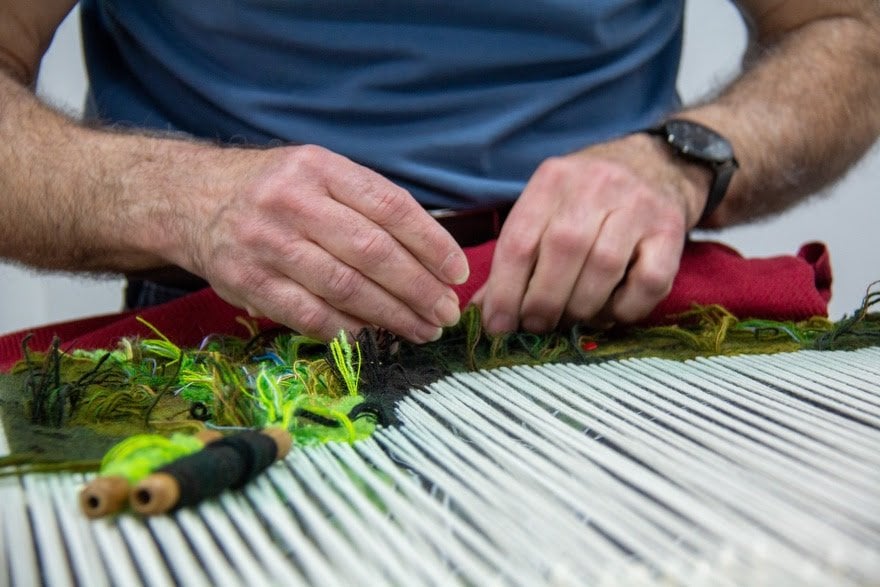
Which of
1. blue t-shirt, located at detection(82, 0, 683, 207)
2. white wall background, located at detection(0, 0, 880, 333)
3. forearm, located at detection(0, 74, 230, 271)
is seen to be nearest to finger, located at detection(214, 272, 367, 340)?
forearm, located at detection(0, 74, 230, 271)

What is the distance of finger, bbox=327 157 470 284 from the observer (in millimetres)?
562

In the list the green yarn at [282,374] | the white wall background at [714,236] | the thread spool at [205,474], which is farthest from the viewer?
the white wall background at [714,236]

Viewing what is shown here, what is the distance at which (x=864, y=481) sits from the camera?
36 centimetres

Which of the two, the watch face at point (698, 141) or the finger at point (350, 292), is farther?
the watch face at point (698, 141)

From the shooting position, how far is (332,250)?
0.58 metres

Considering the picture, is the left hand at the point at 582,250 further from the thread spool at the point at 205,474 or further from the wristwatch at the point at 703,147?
the thread spool at the point at 205,474

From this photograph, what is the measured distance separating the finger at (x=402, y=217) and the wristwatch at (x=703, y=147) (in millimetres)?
Answer: 355

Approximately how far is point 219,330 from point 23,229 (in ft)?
0.74

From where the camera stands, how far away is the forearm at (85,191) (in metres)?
0.67

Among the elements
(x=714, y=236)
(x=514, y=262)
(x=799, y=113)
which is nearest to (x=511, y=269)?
(x=514, y=262)

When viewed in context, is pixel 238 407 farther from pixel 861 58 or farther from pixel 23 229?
pixel 861 58

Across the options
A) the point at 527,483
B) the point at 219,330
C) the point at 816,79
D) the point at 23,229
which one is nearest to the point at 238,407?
the point at 527,483

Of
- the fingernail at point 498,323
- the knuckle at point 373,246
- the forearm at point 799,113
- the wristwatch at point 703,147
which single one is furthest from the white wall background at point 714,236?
the knuckle at point 373,246

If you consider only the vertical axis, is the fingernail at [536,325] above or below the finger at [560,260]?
below
